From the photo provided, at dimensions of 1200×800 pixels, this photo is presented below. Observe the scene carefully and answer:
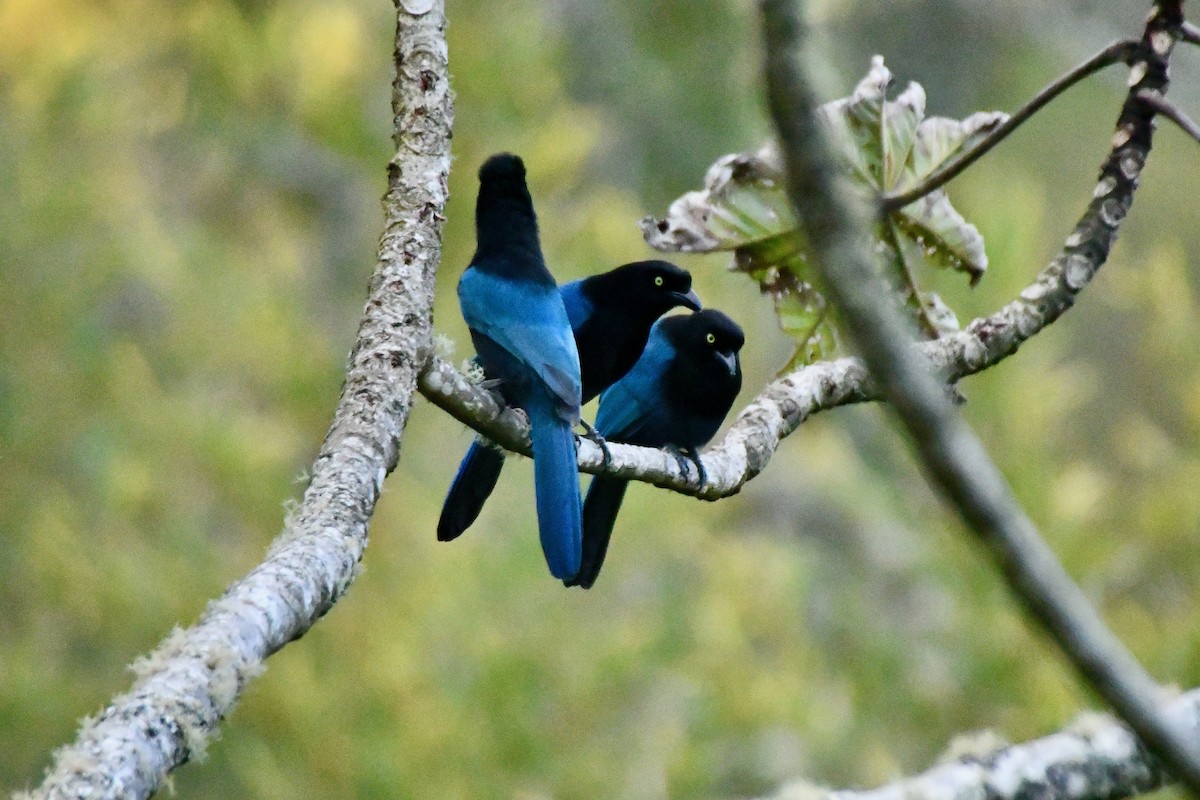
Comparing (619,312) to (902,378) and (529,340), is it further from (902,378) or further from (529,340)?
(902,378)

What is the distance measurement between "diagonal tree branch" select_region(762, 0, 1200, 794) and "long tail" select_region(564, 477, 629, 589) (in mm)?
2840

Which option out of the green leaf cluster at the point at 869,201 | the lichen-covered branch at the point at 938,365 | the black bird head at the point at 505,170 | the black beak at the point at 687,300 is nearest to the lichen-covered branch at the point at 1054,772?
the lichen-covered branch at the point at 938,365

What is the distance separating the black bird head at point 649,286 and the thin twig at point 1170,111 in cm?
147

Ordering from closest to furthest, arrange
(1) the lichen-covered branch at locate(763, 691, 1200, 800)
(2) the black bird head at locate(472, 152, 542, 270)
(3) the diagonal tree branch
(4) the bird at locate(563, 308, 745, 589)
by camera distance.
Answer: (3) the diagonal tree branch < (1) the lichen-covered branch at locate(763, 691, 1200, 800) < (2) the black bird head at locate(472, 152, 542, 270) < (4) the bird at locate(563, 308, 745, 589)

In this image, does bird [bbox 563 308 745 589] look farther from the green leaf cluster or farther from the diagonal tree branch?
the diagonal tree branch

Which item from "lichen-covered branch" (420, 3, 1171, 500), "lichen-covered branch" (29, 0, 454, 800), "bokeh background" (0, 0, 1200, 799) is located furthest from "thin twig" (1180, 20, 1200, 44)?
"bokeh background" (0, 0, 1200, 799)

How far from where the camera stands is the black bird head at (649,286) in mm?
3877

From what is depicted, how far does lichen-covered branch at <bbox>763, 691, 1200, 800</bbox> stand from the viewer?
2305 mm

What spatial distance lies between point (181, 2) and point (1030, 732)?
601cm

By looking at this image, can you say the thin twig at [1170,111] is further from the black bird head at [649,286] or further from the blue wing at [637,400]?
the blue wing at [637,400]

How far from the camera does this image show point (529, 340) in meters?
3.10

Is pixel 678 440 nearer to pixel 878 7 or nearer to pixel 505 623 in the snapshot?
pixel 505 623

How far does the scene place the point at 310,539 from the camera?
1624 millimetres

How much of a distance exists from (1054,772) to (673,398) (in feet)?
6.07
